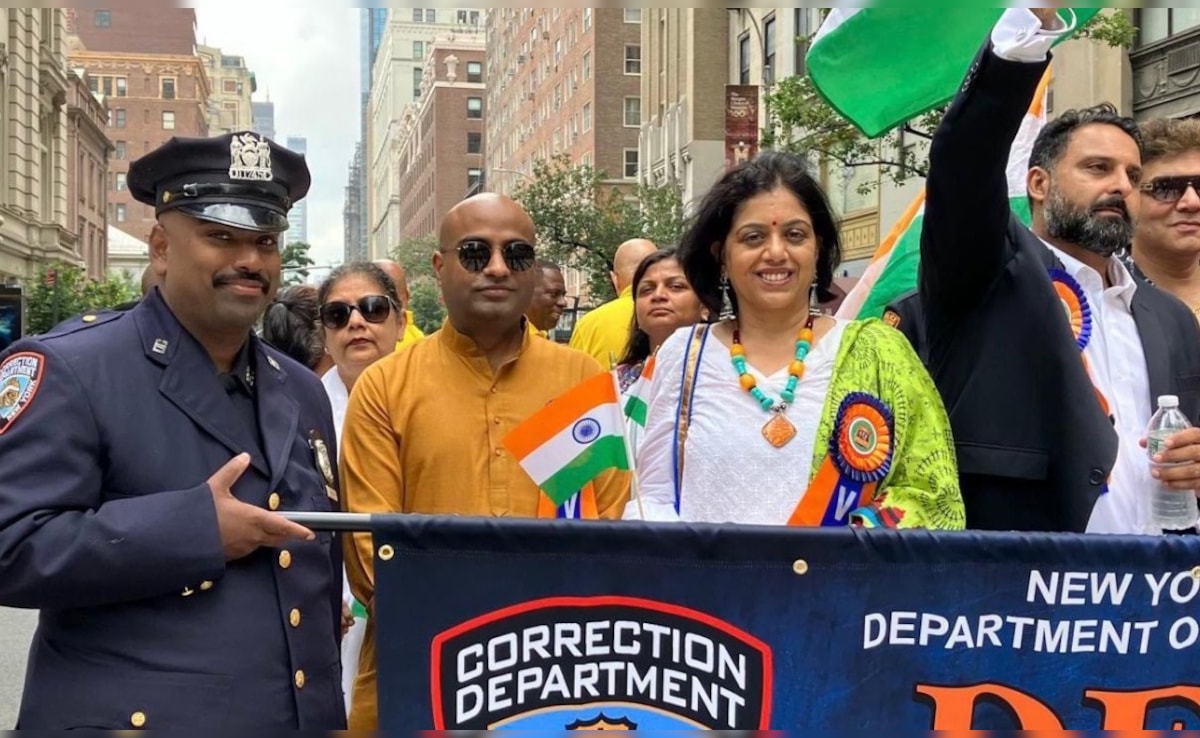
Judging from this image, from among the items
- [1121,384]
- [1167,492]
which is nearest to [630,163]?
[1121,384]

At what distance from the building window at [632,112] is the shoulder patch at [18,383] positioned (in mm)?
61525

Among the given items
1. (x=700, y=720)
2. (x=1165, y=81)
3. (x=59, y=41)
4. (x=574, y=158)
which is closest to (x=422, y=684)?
(x=700, y=720)

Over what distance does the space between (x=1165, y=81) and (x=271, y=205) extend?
55.9 ft

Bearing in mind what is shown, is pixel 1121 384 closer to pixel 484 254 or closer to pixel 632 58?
pixel 484 254

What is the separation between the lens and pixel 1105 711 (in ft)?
6.97

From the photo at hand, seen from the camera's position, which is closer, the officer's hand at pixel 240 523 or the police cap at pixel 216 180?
the officer's hand at pixel 240 523

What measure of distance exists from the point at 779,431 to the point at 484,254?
950 mm

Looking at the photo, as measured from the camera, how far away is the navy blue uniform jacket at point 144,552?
205 centimetres

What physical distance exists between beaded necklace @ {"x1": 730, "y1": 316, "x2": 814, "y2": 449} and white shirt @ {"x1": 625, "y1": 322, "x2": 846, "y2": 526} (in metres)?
0.01

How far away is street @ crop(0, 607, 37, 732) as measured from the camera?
5914 mm

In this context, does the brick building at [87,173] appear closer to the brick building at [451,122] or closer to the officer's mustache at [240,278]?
the brick building at [451,122]

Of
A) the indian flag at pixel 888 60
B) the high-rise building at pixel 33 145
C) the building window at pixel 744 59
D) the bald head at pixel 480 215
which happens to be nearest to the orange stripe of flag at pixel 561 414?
the bald head at pixel 480 215

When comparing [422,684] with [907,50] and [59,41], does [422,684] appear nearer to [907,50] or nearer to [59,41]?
[907,50]

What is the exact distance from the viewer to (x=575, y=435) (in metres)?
2.46
